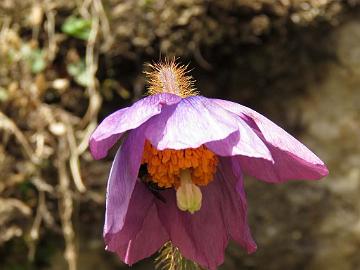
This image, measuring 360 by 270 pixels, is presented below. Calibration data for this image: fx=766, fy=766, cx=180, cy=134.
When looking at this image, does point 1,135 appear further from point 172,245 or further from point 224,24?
point 172,245

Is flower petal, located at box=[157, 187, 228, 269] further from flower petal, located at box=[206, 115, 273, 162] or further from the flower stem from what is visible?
flower petal, located at box=[206, 115, 273, 162]

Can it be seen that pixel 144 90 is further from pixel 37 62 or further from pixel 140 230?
pixel 140 230

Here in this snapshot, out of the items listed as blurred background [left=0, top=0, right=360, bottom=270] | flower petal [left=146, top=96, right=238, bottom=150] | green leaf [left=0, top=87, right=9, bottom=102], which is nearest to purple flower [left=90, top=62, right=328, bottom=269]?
flower petal [left=146, top=96, right=238, bottom=150]

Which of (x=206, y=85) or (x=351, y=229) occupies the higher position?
(x=206, y=85)

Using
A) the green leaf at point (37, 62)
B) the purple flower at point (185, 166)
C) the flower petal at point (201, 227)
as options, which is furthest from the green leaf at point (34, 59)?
the flower petal at point (201, 227)

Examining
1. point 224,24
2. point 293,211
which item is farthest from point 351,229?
point 224,24

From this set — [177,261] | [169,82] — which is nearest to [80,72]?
[169,82]

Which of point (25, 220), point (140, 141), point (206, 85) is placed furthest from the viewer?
point (206, 85)

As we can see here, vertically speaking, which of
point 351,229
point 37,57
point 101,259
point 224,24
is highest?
point 224,24
